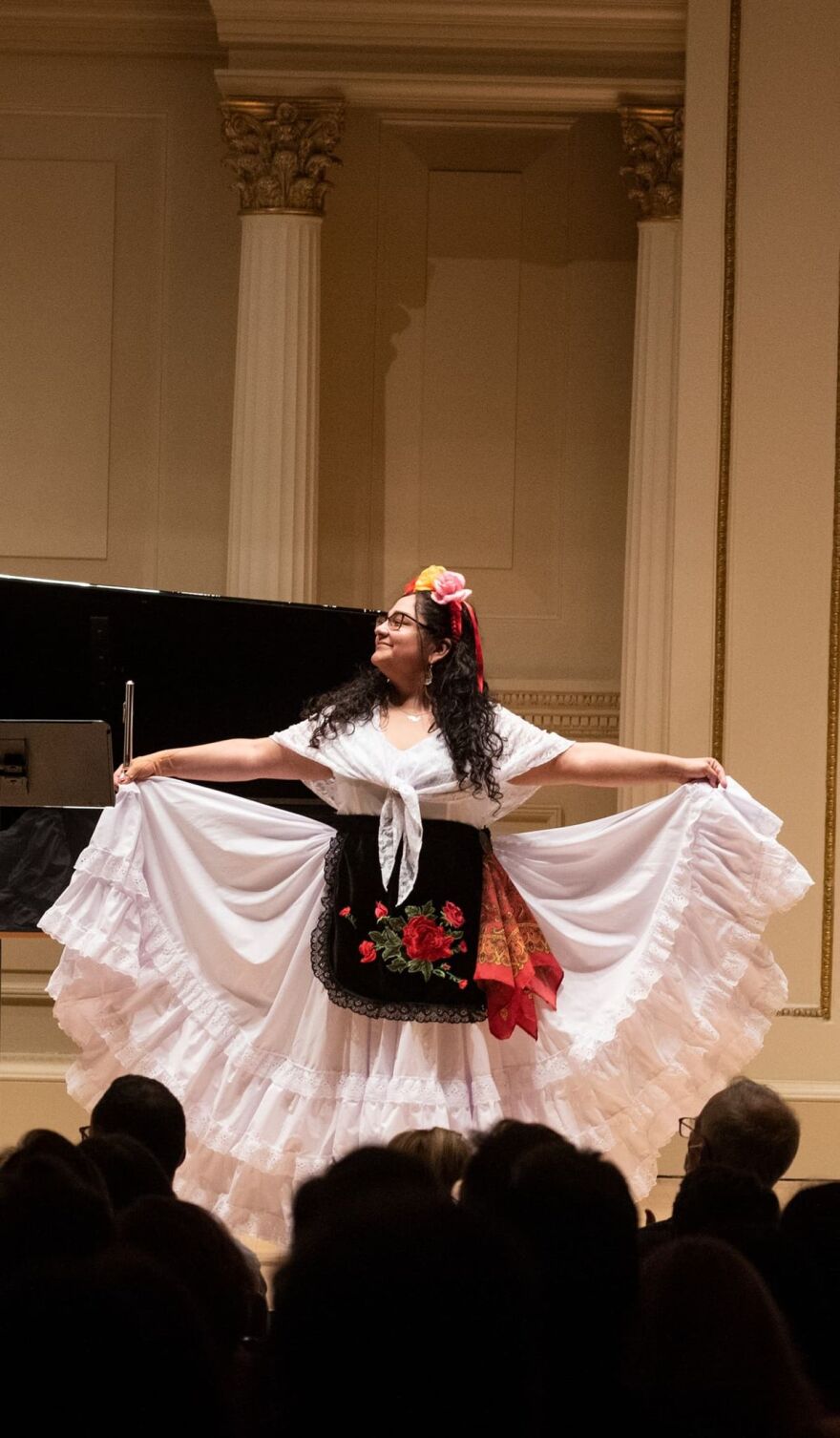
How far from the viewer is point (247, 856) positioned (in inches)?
155

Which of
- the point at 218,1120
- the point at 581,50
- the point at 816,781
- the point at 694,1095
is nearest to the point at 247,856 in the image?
the point at 218,1120

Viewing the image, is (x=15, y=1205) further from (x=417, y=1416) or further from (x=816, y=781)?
(x=816, y=781)

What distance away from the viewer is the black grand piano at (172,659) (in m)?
4.68

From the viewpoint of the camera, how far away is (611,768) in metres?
3.88

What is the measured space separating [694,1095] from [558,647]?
8.82 ft

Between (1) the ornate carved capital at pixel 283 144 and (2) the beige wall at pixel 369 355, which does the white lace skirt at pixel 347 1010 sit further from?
(1) the ornate carved capital at pixel 283 144

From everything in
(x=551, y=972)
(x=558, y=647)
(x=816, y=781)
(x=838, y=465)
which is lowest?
(x=551, y=972)

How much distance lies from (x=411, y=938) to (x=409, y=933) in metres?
0.01

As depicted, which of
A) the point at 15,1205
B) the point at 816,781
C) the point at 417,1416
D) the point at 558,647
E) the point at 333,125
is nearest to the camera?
the point at 417,1416

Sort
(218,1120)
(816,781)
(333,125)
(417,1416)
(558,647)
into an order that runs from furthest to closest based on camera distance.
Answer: (558,647) → (333,125) → (816,781) → (218,1120) → (417,1416)

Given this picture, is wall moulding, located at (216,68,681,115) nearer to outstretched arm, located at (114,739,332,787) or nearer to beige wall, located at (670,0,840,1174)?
beige wall, located at (670,0,840,1174)

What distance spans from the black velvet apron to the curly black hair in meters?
0.15

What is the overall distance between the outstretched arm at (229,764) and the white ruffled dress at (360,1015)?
0.04m

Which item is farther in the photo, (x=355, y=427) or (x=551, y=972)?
(x=355, y=427)
